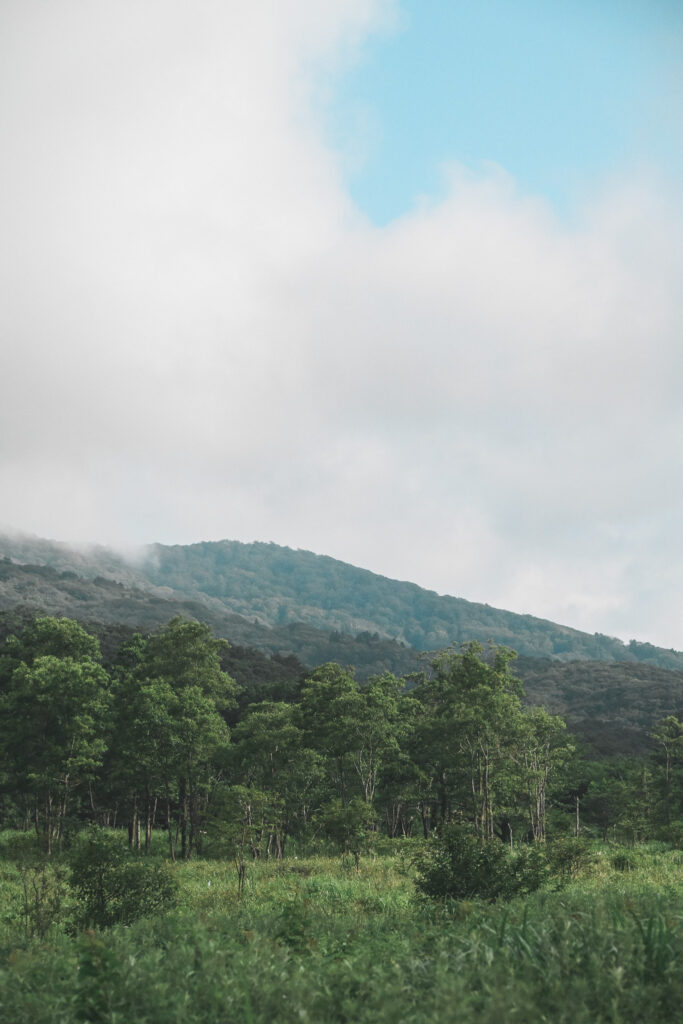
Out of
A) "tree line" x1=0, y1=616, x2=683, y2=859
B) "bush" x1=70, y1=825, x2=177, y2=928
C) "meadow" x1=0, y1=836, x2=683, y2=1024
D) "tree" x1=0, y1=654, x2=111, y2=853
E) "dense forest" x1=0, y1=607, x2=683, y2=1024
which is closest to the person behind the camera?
"meadow" x1=0, y1=836, x2=683, y2=1024

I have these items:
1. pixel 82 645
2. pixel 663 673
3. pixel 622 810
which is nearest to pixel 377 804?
pixel 622 810

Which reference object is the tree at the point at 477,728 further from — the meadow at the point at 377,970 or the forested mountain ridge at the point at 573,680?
the forested mountain ridge at the point at 573,680

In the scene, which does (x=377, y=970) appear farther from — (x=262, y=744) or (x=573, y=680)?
(x=573, y=680)

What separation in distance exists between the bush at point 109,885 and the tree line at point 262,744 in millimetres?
11435

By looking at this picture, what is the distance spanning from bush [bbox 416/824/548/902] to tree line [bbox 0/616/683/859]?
493 inches

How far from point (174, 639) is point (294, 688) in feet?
78.8

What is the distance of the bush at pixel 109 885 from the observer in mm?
11609

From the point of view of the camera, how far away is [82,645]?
3634 cm

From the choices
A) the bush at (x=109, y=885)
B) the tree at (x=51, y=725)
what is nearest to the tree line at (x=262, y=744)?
the tree at (x=51, y=725)

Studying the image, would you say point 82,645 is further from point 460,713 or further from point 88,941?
point 88,941

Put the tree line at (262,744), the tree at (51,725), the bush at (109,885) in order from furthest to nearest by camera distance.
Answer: the tree at (51,725) → the tree line at (262,744) → the bush at (109,885)

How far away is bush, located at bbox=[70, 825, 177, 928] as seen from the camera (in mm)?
11609

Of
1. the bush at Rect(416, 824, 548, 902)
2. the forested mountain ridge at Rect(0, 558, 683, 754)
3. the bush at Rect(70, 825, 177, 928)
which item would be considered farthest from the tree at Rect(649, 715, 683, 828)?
the bush at Rect(70, 825, 177, 928)

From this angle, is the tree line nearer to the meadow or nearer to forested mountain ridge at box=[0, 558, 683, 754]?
the meadow
